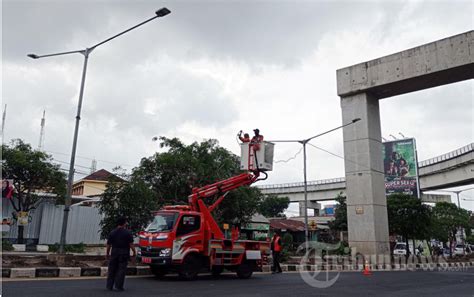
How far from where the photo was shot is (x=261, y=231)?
1716 inches

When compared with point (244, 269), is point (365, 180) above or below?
above

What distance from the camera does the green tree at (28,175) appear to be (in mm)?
26031

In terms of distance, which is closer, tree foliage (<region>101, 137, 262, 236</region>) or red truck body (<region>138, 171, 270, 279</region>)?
red truck body (<region>138, 171, 270, 279</region>)

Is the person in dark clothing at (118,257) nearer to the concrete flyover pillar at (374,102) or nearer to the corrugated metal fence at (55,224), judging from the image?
the corrugated metal fence at (55,224)

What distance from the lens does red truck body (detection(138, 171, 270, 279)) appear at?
12.9 m

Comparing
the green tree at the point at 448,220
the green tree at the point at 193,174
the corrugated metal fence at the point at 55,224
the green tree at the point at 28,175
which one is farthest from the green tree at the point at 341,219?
the green tree at the point at 28,175

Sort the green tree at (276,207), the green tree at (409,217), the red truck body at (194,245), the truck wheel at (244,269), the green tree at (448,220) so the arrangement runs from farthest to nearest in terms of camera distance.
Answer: the green tree at (276,207), the green tree at (448,220), the green tree at (409,217), the truck wheel at (244,269), the red truck body at (194,245)

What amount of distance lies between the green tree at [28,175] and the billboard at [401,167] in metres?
35.7

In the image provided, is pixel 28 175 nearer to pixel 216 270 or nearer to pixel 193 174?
pixel 193 174

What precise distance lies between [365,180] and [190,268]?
15.9 meters

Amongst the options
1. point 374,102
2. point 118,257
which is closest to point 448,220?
point 374,102

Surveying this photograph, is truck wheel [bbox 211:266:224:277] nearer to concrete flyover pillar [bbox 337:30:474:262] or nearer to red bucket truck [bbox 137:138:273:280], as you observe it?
red bucket truck [bbox 137:138:273:280]

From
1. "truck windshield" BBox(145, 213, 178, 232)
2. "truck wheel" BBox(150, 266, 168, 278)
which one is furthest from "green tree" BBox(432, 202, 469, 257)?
"truck windshield" BBox(145, 213, 178, 232)

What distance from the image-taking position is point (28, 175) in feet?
88.0
